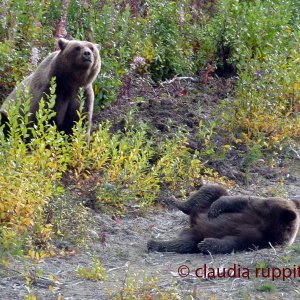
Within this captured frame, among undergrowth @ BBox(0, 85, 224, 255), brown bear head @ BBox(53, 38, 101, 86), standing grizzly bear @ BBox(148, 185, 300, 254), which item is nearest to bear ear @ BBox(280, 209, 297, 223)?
standing grizzly bear @ BBox(148, 185, 300, 254)

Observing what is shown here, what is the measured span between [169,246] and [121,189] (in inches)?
53.9

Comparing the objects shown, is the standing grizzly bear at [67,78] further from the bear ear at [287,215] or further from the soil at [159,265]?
the bear ear at [287,215]

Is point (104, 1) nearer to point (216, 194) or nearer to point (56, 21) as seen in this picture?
point (56, 21)

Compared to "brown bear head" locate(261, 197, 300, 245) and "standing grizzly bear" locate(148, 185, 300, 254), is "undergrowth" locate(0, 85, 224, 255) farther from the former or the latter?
"brown bear head" locate(261, 197, 300, 245)

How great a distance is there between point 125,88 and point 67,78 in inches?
57.9

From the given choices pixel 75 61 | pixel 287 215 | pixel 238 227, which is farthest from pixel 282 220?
pixel 75 61

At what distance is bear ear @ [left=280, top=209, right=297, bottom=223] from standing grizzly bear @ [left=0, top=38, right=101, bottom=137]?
3404 millimetres

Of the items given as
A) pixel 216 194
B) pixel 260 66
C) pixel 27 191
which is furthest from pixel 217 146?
pixel 27 191

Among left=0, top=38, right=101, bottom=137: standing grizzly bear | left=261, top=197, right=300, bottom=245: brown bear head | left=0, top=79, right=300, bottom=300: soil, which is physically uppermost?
left=0, top=38, right=101, bottom=137: standing grizzly bear

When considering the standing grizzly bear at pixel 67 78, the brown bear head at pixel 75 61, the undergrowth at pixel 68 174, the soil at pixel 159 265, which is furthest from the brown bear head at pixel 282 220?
the brown bear head at pixel 75 61

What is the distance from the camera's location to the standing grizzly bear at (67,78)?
976 cm

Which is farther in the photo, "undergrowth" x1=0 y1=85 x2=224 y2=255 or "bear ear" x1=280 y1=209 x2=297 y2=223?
"bear ear" x1=280 y1=209 x2=297 y2=223

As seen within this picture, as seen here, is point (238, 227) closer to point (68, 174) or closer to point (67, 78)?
point (68, 174)

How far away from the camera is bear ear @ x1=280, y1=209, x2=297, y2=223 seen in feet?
23.1
